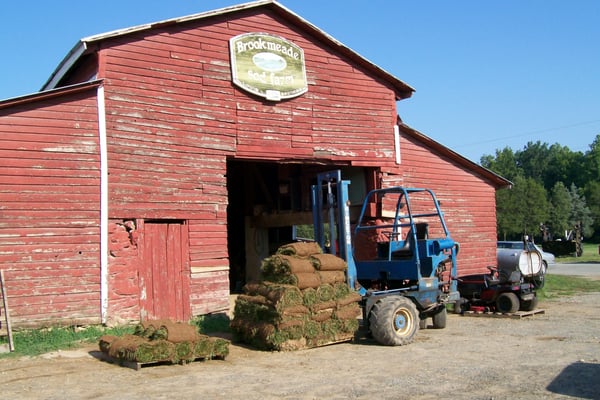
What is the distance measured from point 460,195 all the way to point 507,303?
4828 millimetres

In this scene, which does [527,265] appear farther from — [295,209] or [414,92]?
[295,209]

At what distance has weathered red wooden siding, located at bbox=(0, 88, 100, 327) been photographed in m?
11.0

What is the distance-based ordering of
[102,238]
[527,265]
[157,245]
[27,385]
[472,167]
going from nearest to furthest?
1. [27,385]
2. [102,238]
3. [157,245]
4. [527,265]
5. [472,167]

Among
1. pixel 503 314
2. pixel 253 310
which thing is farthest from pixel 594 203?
pixel 253 310

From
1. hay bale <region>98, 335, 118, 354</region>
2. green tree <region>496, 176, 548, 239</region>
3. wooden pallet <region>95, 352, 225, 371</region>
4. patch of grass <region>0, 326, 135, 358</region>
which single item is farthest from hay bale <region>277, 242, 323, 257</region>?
green tree <region>496, 176, 548, 239</region>

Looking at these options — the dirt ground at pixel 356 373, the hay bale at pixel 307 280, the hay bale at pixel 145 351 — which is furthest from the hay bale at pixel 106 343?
the hay bale at pixel 307 280

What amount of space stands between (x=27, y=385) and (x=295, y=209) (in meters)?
12.2

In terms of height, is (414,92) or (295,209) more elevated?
(414,92)

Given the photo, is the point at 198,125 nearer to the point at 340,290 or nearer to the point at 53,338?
the point at 340,290

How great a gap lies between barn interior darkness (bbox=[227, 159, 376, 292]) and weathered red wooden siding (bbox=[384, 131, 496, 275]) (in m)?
2.45

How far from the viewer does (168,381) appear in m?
8.12

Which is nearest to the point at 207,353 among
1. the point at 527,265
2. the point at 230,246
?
the point at 527,265

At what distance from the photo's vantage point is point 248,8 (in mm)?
14219

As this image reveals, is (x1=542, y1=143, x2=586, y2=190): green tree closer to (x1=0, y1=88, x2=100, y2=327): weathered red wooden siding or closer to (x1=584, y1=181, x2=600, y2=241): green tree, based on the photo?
(x1=584, y1=181, x2=600, y2=241): green tree
